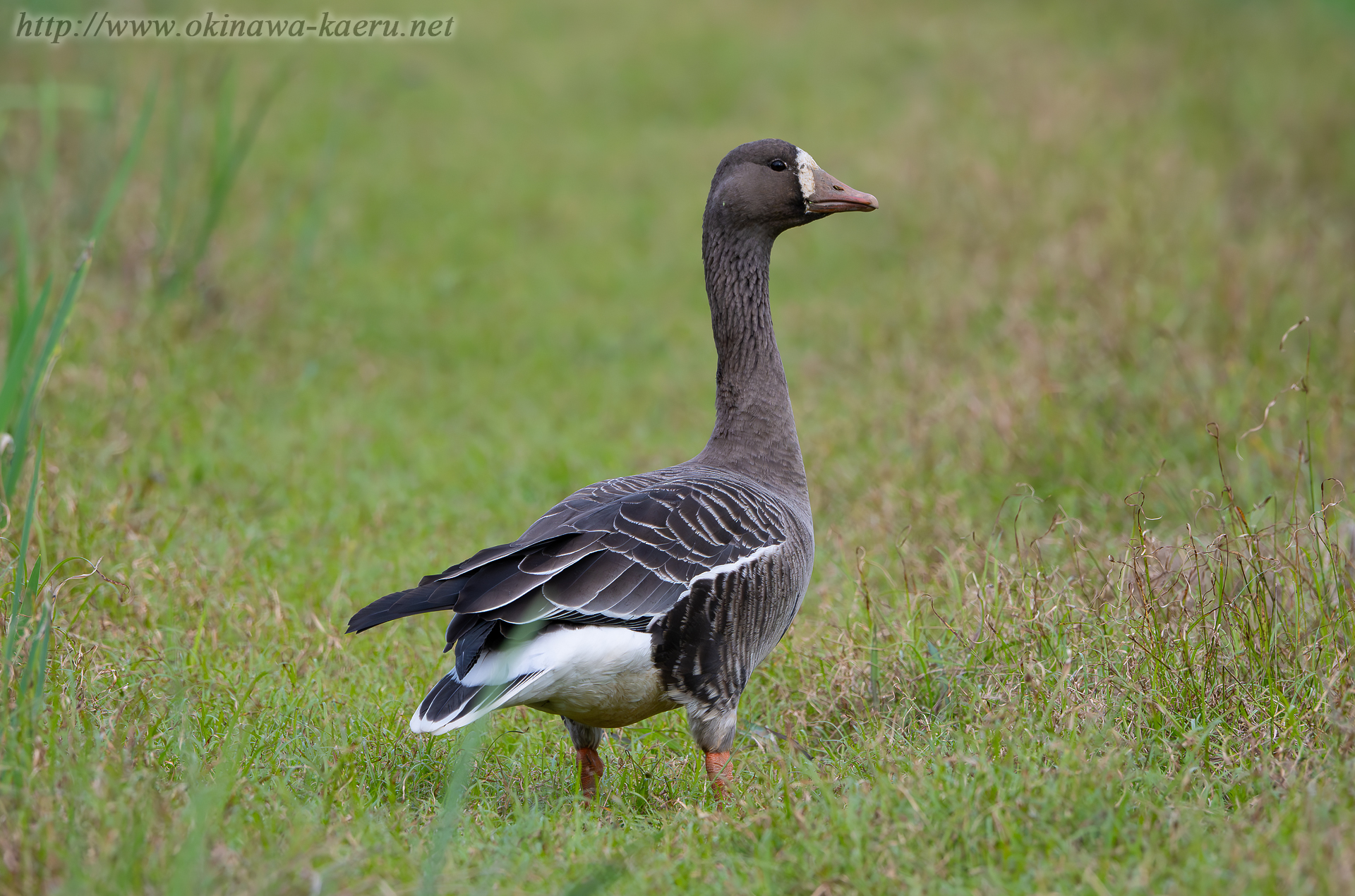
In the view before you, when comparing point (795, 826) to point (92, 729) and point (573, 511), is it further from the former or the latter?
point (92, 729)

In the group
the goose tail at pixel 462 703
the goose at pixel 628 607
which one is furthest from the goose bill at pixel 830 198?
the goose tail at pixel 462 703

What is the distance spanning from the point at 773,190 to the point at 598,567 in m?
1.72

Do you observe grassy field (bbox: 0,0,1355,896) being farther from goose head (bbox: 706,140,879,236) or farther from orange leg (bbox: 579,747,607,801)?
goose head (bbox: 706,140,879,236)

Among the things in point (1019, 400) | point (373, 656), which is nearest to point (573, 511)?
point (373, 656)

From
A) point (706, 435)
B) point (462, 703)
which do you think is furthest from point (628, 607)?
point (706, 435)

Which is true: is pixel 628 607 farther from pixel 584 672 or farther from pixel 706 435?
pixel 706 435

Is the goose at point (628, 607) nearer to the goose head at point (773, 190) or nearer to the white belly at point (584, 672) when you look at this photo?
the white belly at point (584, 672)

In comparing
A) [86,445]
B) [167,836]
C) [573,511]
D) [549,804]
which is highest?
[86,445]

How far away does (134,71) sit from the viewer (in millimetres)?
12102

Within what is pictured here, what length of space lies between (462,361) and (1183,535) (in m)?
5.07

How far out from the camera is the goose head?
4.64 m

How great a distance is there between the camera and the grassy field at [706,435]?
126 inches

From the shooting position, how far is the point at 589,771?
394cm

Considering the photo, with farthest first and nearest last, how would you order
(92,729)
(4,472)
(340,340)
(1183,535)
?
1. (340,340)
2. (1183,535)
3. (4,472)
4. (92,729)
